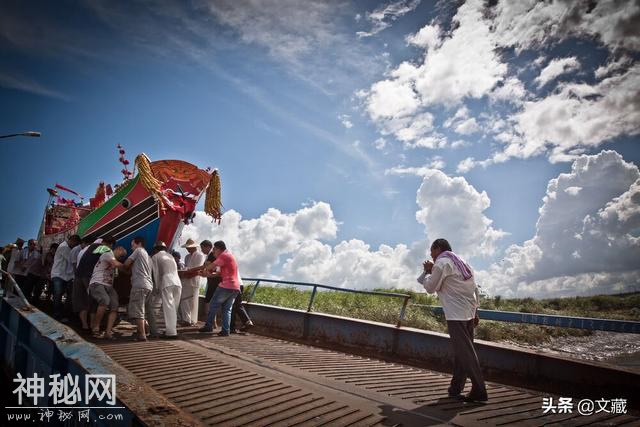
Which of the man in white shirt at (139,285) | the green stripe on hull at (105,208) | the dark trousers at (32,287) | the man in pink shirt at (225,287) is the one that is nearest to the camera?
the man in white shirt at (139,285)

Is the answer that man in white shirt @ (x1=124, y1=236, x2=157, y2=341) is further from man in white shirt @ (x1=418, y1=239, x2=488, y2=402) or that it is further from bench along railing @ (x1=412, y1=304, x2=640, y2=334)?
bench along railing @ (x1=412, y1=304, x2=640, y2=334)

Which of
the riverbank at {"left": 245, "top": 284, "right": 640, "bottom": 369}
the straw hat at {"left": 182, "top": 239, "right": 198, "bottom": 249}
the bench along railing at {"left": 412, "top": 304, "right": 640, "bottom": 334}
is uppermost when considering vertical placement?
the straw hat at {"left": 182, "top": 239, "right": 198, "bottom": 249}

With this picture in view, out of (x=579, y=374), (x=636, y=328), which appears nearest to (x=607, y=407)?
(x=579, y=374)

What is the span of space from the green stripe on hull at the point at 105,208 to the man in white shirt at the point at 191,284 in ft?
8.74

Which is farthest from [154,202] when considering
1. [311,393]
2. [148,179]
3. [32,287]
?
[311,393]

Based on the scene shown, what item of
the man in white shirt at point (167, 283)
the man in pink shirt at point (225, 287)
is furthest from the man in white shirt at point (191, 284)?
the man in white shirt at point (167, 283)

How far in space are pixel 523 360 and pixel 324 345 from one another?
163 inches

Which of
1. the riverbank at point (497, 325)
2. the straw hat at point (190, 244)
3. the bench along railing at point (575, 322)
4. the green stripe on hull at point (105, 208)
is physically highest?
the green stripe on hull at point (105, 208)

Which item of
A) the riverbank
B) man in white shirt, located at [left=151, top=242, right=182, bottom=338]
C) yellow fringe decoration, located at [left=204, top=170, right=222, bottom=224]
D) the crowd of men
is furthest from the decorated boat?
the riverbank

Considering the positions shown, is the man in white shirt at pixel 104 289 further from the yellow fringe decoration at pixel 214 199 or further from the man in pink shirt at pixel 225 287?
the yellow fringe decoration at pixel 214 199

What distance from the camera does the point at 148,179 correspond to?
9922mm

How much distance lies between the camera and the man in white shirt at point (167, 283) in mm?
7211

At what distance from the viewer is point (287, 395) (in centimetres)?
400

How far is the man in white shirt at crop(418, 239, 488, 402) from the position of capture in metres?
4.30
